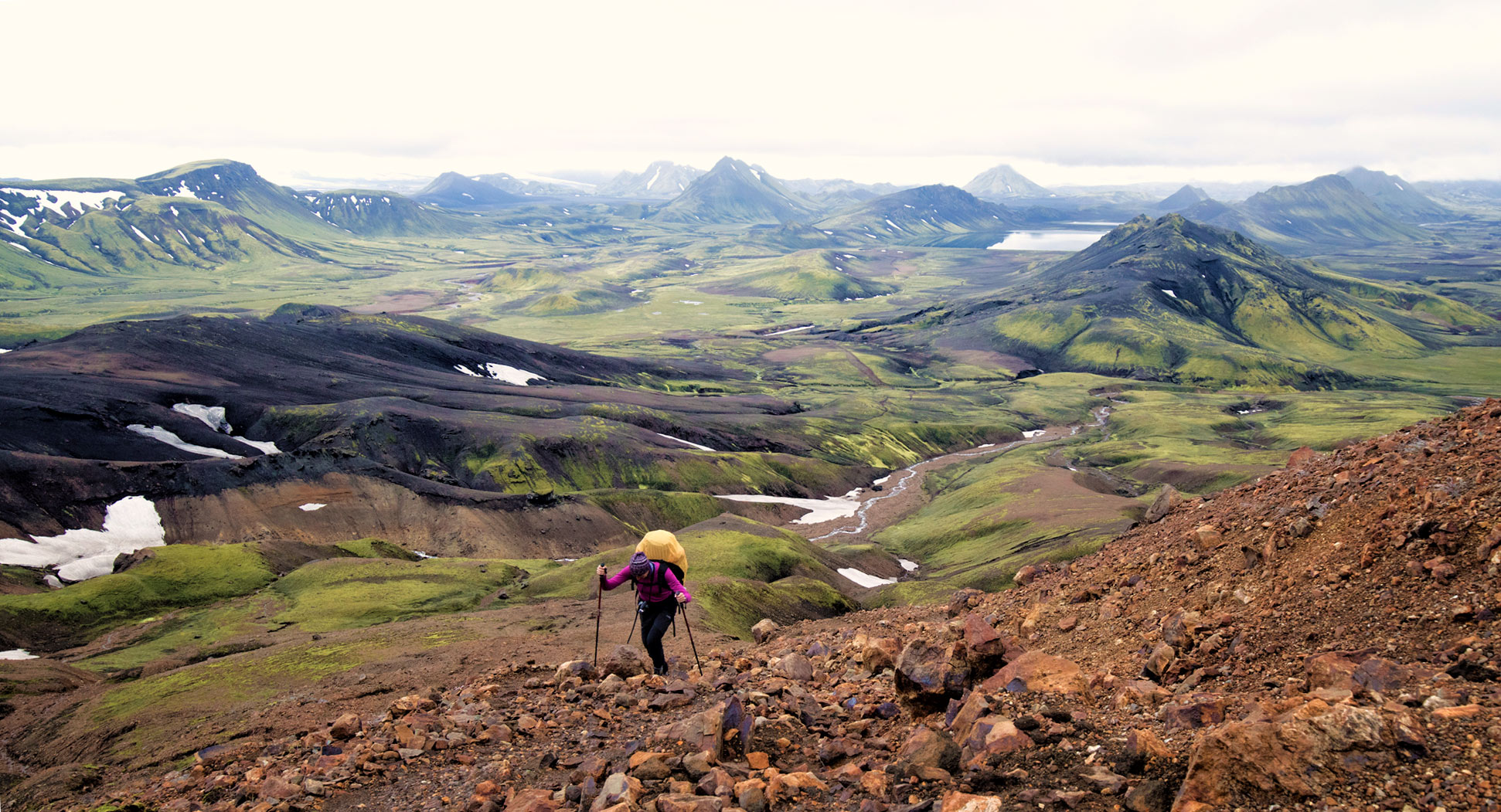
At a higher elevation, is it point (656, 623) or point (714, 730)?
point (714, 730)

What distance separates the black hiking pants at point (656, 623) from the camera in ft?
73.4

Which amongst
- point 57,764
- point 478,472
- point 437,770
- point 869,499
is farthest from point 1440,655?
point 869,499

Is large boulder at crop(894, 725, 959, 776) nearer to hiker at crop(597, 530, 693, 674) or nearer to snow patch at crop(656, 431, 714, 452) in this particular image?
hiker at crop(597, 530, 693, 674)

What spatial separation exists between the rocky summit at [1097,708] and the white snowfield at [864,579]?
64780mm

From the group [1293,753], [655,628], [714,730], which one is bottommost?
[655,628]

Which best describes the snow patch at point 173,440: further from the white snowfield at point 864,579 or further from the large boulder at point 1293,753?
the large boulder at point 1293,753

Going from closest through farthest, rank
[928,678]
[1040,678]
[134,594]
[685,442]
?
[1040,678] → [928,678] → [134,594] → [685,442]

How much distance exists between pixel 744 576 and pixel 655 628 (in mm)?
50527

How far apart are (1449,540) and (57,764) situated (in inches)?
1559

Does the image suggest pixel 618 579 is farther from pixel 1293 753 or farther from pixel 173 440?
pixel 173 440

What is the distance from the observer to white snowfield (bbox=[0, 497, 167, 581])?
216 ft

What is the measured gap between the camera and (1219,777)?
9695 mm

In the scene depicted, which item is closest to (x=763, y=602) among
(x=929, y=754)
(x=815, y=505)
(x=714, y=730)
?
(x=714, y=730)

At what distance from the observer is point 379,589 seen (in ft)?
198
